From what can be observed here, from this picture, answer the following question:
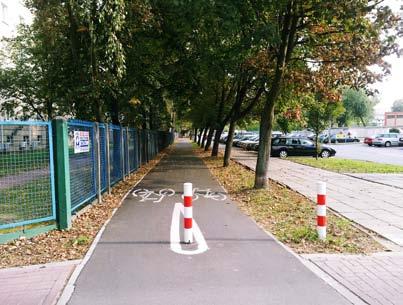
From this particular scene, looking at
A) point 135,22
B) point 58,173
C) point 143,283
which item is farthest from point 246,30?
point 143,283

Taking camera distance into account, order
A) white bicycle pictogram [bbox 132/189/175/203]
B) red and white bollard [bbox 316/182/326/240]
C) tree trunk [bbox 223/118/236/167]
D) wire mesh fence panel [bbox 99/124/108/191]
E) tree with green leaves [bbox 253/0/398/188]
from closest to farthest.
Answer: red and white bollard [bbox 316/182/326/240]
tree with green leaves [bbox 253/0/398/188]
white bicycle pictogram [bbox 132/189/175/203]
wire mesh fence panel [bbox 99/124/108/191]
tree trunk [bbox 223/118/236/167]

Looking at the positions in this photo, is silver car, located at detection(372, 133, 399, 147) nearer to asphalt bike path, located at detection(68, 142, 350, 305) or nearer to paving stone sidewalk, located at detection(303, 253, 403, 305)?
asphalt bike path, located at detection(68, 142, 350, 305)

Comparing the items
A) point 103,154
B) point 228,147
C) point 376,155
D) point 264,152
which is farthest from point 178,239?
point 376,155

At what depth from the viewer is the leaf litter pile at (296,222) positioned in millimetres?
6176

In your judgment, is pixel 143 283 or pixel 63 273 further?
pixel 63 273

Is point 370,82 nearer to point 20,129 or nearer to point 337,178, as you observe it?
point 337,178

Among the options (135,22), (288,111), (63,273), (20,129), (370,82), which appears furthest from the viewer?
(288,111)

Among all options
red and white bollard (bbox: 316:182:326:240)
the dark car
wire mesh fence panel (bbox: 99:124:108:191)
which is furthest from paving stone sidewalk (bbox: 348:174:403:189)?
the dark car

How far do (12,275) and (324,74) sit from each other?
A: 11.7 m

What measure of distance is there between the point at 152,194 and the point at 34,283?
678 cm

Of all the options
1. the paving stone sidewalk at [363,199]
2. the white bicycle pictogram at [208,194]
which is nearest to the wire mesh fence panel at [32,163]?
the white bicycle pictogram at [208,194]

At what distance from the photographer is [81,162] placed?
8750mm

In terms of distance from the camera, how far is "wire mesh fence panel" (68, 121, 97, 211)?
7.99 meters

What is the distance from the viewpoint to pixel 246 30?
10984mm
